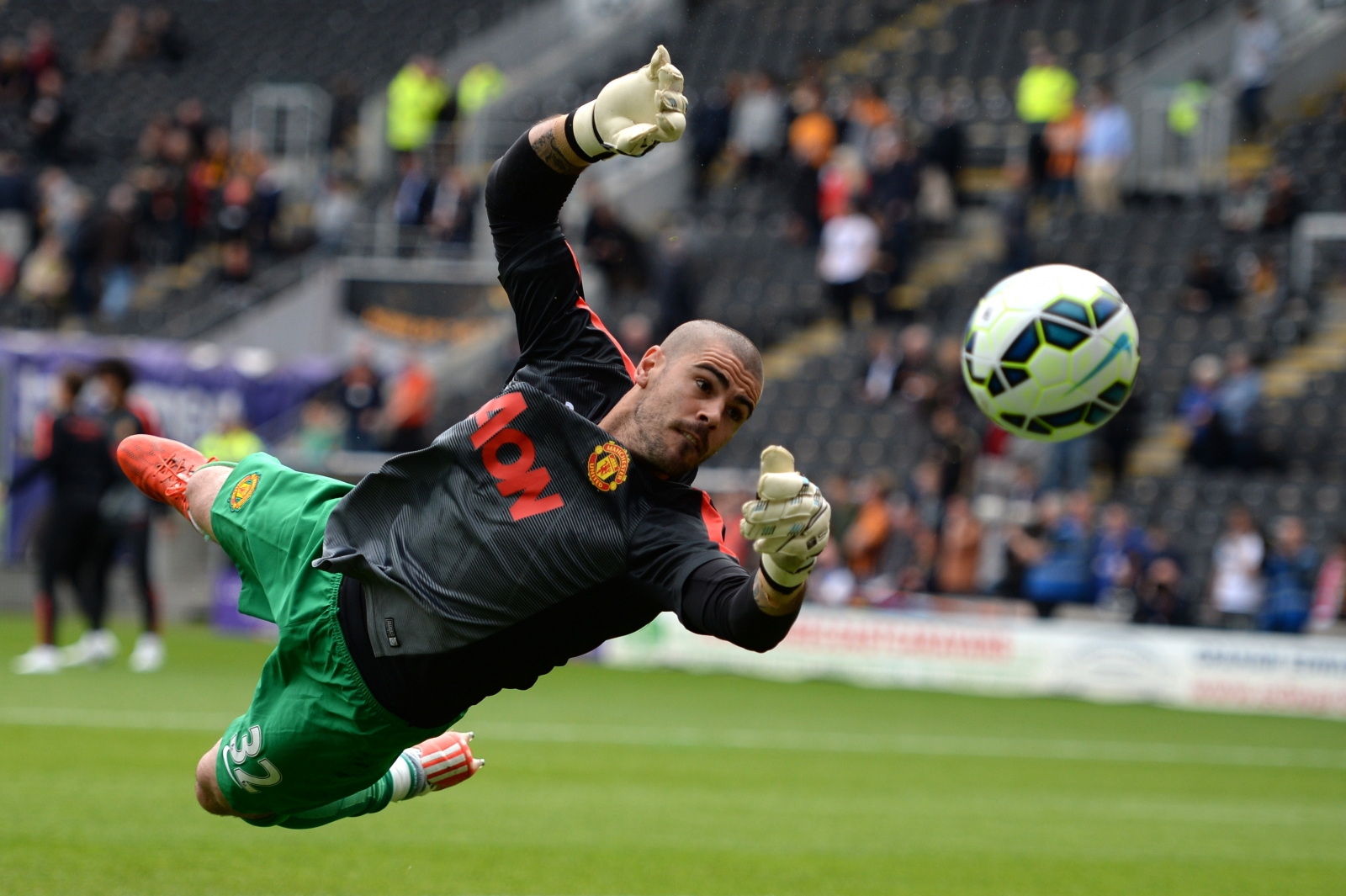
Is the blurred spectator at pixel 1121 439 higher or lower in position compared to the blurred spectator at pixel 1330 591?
higher

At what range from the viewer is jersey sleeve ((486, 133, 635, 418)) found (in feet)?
16.5

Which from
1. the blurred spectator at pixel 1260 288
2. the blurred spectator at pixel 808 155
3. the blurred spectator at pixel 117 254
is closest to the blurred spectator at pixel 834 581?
the blurred spectator at pixel 808 155

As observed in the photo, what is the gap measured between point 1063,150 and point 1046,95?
105 centimetres

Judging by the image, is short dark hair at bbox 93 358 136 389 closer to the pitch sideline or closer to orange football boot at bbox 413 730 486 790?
the pitch sideline

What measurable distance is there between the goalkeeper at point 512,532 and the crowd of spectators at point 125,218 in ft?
66.6

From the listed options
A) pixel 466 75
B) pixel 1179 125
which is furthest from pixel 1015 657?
pixel 466 75

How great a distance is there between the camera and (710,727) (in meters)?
12.3

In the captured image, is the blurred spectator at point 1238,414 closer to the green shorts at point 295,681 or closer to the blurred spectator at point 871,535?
the blurred spectator at point 871,535

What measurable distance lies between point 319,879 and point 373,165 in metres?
21.0

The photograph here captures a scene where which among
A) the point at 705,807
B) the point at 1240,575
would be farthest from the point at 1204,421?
the point at 705,807

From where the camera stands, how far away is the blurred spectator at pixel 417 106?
24.8 meters

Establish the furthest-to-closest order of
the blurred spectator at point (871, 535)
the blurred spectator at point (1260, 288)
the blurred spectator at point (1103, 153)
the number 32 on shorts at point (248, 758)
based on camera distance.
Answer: the blurred spectator at point (1103, 153) → the blurred spectator at point (1260, 288) → the blurred spectator at point (871, 535) → the number 32 on shorts at point (248, 758)

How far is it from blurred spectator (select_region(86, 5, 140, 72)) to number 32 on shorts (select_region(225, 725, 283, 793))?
27370 millimetres

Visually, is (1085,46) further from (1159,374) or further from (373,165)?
(373,165)
